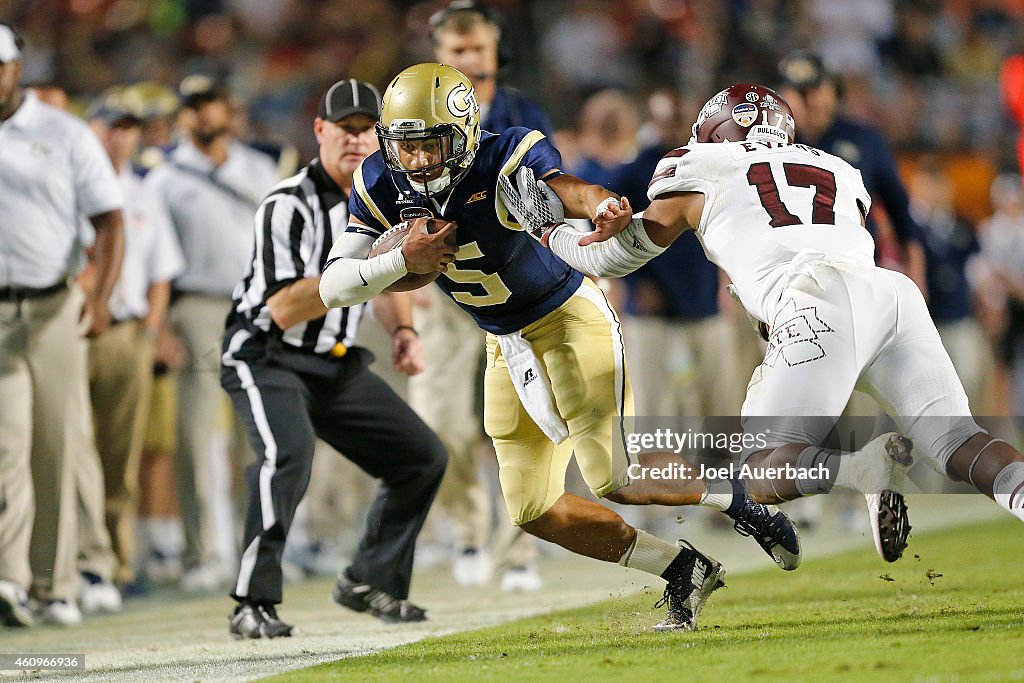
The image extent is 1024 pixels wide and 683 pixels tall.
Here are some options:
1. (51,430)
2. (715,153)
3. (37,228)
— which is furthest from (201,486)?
(715,153)

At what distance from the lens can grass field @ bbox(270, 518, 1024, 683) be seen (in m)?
3.79

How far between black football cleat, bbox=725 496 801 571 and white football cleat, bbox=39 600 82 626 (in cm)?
335

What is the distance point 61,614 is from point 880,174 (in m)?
4.97

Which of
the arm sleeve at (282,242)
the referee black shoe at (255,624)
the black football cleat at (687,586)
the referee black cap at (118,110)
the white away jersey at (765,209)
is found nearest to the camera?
the white away jersey at (765,209)

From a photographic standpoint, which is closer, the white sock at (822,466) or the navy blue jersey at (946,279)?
the white sock at (822,466)

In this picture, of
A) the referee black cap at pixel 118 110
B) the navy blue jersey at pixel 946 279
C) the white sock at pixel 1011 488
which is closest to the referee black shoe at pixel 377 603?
the white sock at pixel 1011 488

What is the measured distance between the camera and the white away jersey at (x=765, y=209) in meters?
4.39

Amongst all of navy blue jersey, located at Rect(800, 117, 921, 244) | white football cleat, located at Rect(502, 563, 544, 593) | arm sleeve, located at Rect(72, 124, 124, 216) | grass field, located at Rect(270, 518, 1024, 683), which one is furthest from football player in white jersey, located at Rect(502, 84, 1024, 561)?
navy blue jersey, located at Rect(800, 117, 921, 244)

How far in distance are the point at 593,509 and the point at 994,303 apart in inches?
376

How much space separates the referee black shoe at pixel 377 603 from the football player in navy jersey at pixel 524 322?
99cm

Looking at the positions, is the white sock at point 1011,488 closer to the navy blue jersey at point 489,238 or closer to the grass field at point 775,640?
the grass field at point 775,640

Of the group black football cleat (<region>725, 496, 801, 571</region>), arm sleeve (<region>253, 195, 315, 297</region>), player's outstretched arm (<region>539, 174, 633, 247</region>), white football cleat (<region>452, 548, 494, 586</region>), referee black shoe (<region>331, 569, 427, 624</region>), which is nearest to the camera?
player's outstretched arm (<region>539, 174, 633, 247</region>)

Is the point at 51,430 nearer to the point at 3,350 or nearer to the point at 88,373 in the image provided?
the point at 3,350

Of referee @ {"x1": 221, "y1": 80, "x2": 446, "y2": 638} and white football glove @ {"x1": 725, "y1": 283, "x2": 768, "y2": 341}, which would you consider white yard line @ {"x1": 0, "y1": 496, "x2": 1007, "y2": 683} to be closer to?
referee @ {"x1": 221, "y1": 80, "x2": 446, "y2": 638}
